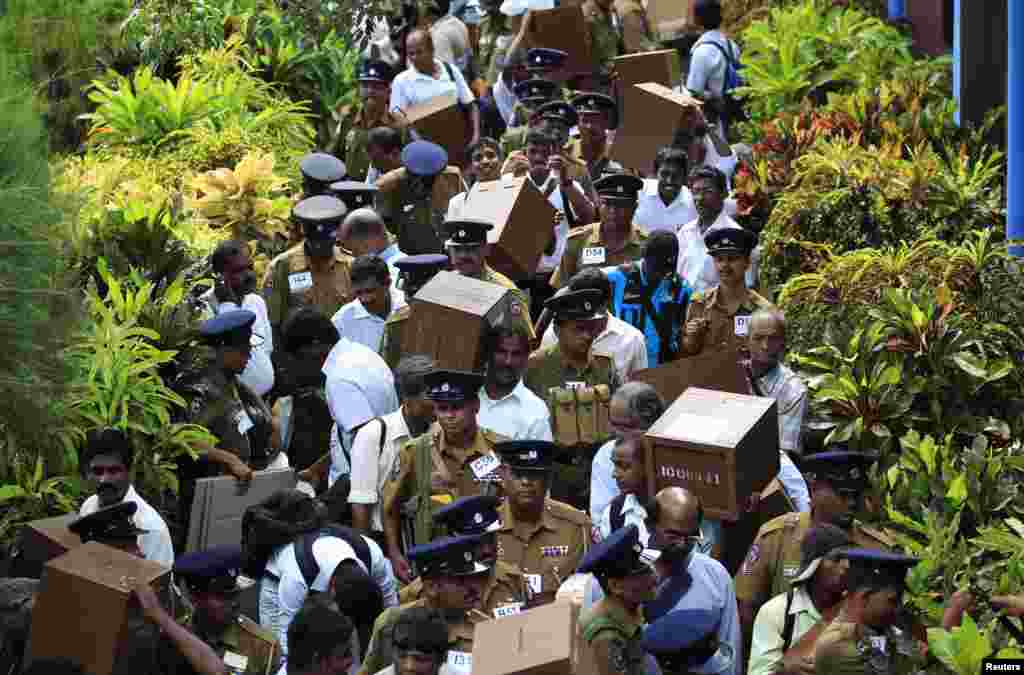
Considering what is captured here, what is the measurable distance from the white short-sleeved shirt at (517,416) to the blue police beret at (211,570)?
1.79 m

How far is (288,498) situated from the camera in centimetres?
847

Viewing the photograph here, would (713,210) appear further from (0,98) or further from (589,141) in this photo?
(0,98)

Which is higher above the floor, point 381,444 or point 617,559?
point 617,559

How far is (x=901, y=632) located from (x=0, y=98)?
4.55 m

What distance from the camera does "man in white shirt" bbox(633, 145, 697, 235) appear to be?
529 inches

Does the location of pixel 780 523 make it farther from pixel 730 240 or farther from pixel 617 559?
pixel 730 240

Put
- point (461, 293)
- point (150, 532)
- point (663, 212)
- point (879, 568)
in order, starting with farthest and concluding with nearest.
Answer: point (663, 212)
point (461, 293)
point (150, 532)
point (879, 568)

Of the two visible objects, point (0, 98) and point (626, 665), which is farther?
point (0, 98)

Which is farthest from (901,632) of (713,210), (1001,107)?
(1001,107)

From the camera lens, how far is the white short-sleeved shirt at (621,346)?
10.5 m

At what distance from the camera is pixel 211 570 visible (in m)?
8.13

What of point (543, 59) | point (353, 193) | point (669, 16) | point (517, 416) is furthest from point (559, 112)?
point (669, 16)

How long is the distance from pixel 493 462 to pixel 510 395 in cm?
64

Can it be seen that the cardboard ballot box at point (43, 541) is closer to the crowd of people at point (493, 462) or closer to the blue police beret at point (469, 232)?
the crowd of people at point (493, 462)
